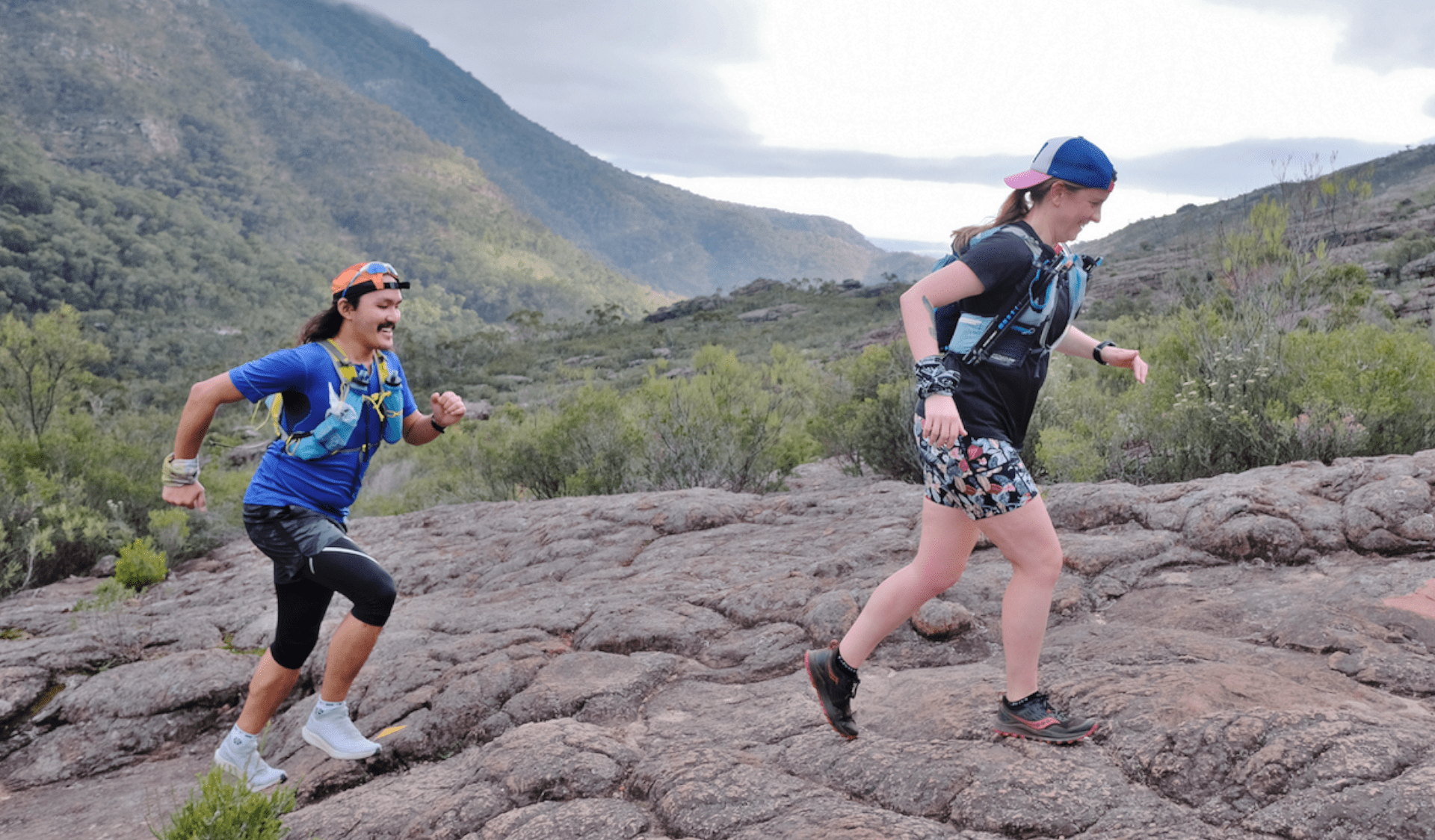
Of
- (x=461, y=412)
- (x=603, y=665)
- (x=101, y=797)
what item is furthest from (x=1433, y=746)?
(x=101, y=797)

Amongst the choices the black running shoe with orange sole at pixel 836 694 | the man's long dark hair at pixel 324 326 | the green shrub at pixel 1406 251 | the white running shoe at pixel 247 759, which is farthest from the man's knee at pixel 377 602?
the green shrub at pixel 1406 251

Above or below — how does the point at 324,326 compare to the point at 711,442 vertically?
above

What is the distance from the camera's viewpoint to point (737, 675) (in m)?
3.86

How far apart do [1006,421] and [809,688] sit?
155 cm

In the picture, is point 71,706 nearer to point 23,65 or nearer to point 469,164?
point 23,65

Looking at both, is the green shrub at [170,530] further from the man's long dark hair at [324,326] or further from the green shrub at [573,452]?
the man's long dark hair at [324,326]

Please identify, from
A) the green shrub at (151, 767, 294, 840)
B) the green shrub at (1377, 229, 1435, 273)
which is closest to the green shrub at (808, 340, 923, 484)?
the green shrub at (151, 767, 294, 840)

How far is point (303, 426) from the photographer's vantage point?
126 inches

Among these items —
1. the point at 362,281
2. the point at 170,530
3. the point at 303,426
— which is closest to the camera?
the point at 303,426

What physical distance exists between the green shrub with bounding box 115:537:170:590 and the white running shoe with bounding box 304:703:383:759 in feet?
16.0

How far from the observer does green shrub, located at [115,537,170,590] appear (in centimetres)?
709

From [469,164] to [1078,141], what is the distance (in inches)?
7362

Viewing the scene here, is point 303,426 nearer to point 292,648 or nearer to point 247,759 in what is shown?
point 292,648

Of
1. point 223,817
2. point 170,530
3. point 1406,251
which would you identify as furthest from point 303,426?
point 1406,251
